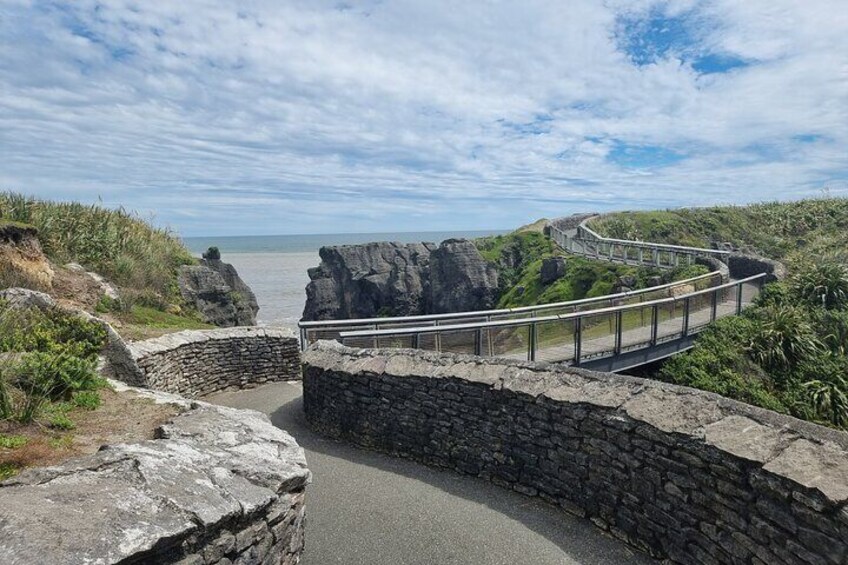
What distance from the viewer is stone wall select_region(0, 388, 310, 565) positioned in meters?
2.90

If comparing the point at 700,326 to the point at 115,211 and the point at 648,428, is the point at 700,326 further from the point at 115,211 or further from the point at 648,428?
the point at 115,211

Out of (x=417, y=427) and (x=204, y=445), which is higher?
(x=204, y=445)

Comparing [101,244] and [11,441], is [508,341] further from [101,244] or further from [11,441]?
[101,244]

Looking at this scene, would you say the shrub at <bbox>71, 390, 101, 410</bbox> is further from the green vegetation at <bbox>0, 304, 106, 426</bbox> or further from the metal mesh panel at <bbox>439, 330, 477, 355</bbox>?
the metal mesh panel at <bbox>439, 330, 477, 355</bbox>

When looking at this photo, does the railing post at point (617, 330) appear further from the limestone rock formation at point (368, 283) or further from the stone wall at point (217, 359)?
the limestone rock formation at point (368, 283)

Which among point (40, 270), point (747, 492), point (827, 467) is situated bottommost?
point (747, 492)

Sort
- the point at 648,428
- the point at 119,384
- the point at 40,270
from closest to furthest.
A: the point at 648,428 < the point at 119,384 < the point at 40,270

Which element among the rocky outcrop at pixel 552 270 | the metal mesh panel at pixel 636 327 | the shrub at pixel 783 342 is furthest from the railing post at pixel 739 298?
the rocky outcrop at pixel 552 270

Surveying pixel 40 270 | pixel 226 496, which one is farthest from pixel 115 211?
pixel 226 496

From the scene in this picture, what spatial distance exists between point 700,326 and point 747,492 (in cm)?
1155

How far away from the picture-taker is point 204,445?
15.6ft

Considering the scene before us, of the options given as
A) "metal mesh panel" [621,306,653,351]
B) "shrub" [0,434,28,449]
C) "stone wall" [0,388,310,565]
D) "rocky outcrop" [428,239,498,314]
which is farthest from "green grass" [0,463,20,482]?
"rocky outcrop" [428,239,498,314]

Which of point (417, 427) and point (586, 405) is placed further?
point (417, 427)

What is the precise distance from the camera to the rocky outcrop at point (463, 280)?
43.5 m
